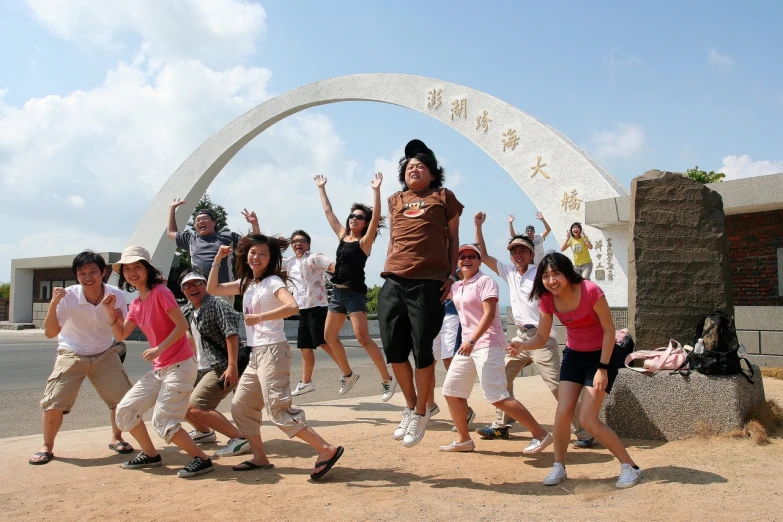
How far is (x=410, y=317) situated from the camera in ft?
13.5

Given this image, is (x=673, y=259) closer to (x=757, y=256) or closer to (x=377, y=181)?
(x=377, y=181)

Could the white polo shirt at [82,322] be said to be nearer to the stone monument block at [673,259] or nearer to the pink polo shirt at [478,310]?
the pink polo shirt at [478,310]

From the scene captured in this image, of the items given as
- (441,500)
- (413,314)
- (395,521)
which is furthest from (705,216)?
(395,521)

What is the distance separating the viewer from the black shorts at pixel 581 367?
13.1ft

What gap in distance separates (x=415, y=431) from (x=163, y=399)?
1.55 meters

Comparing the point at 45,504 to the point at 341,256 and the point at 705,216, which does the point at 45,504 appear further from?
the point at 705,216

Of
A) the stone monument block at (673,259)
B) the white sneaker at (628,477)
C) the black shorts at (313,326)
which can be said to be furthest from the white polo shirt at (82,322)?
the stone monument block at (673,259)

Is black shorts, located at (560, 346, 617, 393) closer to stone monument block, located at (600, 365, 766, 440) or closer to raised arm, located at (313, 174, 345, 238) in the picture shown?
stone monument block, located at (600, 365, 766, 440)

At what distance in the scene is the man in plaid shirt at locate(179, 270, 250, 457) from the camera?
15.3 ft

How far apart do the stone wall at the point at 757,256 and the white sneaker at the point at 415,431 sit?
880cm

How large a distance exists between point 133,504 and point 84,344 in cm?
162

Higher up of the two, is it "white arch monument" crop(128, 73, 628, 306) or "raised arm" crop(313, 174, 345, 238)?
"white arch monument" crop(128, 73, 628, 306)

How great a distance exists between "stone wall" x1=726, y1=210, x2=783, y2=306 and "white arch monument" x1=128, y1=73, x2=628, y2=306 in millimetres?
1782

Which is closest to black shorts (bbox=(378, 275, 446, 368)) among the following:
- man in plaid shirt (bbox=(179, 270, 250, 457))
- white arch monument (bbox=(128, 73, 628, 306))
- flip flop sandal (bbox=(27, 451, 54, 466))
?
man in plaid shirt (bbox=(179, 270, 250, 457))
